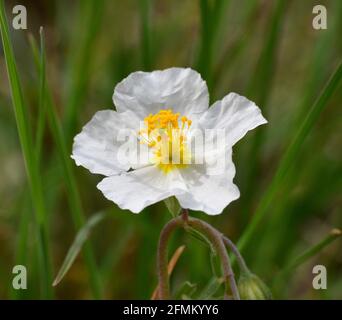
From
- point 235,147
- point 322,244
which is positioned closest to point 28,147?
point 322,244

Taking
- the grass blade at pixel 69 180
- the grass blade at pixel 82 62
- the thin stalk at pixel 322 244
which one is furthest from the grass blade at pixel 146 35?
the thin stalk at pixel 322 244

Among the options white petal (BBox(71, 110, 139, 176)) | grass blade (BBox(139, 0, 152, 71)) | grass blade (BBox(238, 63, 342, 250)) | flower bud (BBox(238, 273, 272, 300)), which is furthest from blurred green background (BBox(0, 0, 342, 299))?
flower bud (BBox(238, 273, 272, 300))

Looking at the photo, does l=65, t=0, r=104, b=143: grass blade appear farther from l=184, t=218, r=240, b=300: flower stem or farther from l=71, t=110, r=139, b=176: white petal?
l=184, t=218, r=240, b=300: flower stem

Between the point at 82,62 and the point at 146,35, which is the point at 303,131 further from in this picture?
the point at 82,62

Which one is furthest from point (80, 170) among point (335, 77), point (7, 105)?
point (335, 77)

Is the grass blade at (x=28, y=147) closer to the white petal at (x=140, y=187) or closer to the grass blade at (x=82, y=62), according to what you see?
the white petal at (x=140, y=187)

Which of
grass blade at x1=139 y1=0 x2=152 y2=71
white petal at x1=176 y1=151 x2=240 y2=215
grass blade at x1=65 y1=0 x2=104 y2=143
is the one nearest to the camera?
white petal at x1=176 y1=151 x2=240 y2=215
